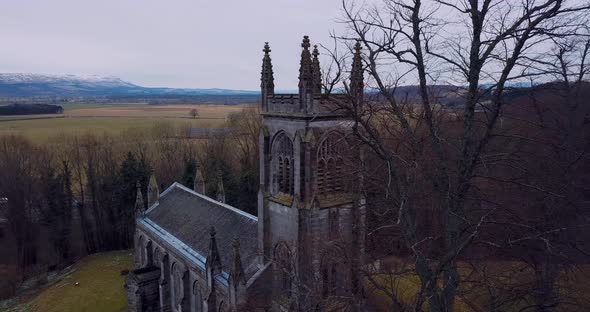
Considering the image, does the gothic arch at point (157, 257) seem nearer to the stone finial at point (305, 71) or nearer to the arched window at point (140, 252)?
the arched window at point (140, 252)

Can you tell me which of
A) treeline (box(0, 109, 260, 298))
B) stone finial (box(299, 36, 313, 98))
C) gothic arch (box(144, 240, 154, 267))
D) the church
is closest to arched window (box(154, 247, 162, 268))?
gothic arch (box(144, 240, 154, 267))

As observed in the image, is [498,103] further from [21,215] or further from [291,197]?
[21,215]

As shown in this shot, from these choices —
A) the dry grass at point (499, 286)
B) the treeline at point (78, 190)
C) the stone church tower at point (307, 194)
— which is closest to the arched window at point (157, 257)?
the treeline at point (78, 190)

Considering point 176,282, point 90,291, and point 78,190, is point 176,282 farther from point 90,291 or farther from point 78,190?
point 78,190

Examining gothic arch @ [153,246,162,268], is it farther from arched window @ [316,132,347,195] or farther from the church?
arched window @ [316,132,347,195]

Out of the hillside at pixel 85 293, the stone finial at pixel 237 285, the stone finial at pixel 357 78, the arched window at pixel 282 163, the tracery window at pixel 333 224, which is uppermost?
the stone finial at pixel 357 78

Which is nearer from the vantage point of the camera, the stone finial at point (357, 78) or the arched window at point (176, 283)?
the stone finial at point (357, 78)
